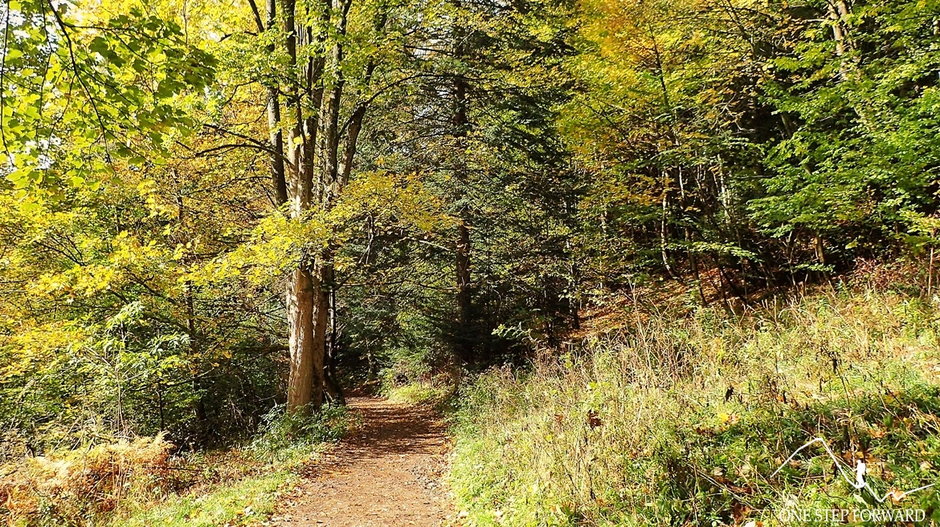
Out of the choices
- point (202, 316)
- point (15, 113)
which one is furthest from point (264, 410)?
point (15, 113)

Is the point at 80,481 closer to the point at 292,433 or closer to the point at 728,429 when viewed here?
the point at 292,433

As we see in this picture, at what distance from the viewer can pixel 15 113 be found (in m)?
3.52

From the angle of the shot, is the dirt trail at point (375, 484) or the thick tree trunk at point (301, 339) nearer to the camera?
the dirt trail at point (375, 484)

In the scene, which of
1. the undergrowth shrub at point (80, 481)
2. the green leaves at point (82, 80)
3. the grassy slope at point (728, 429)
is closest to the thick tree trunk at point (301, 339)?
the undergrowth shrub at point (80, 481)

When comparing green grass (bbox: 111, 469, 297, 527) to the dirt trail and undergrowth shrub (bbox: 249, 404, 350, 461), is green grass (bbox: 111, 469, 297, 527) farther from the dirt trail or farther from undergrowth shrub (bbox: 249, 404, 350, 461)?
undergrowth shrub (bbox: 249, 404, 350, 461)

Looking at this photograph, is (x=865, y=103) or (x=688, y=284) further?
(x=688, y=284)

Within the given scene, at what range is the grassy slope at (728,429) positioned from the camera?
309 centimetres

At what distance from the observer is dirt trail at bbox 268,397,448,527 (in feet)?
19.1

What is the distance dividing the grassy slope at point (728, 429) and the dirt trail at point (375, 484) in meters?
0.69

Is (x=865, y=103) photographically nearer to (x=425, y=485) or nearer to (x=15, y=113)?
(x=425, y=485)

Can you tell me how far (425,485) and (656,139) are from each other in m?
8.44

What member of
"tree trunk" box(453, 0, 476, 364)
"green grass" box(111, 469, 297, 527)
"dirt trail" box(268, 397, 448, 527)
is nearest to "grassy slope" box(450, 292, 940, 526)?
"dirt trail" box(268, 397, 448, 527)

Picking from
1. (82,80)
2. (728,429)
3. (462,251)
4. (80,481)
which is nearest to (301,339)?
(80,481)

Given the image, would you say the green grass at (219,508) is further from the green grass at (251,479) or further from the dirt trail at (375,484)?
the dirt trail at (375,484)
